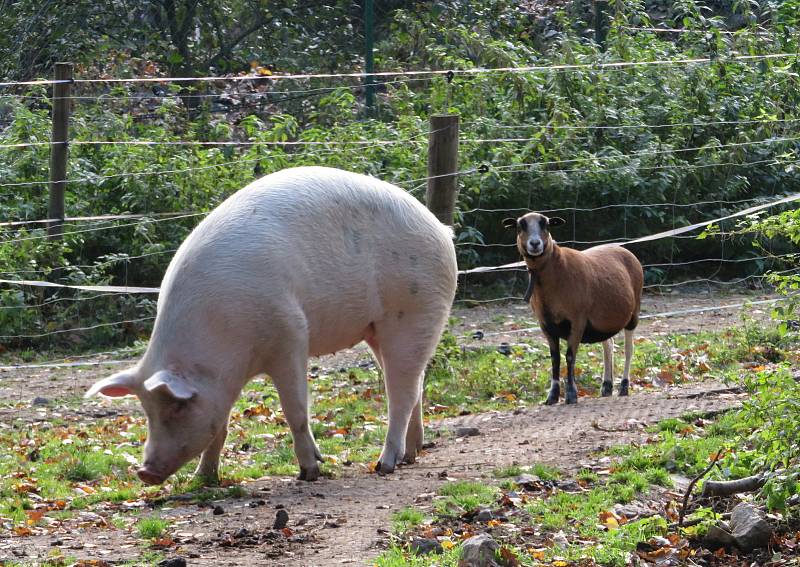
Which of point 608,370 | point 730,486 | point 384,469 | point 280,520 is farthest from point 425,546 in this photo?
point 608,370

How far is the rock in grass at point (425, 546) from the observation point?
4.96 m

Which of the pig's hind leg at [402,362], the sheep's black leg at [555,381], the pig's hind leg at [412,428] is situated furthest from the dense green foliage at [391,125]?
the pig's hind leg at [402,362]

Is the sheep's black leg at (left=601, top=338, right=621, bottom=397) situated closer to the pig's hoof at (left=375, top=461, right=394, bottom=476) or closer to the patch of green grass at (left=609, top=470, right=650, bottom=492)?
the pig's hoof at (left=375, top=461, right=394, bottom=476)

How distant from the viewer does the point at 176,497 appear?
246 inches

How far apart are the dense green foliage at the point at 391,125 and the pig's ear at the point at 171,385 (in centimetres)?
479

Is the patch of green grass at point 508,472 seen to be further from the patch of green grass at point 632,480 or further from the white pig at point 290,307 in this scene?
the white pig at point 290,307

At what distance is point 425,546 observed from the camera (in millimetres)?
4984

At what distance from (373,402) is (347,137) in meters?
4.14

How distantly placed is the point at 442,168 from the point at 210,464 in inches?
135

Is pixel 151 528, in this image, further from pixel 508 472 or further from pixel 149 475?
pixel 508 472

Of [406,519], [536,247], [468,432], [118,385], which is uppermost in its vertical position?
[536,247]

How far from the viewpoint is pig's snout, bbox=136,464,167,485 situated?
19.7 ft

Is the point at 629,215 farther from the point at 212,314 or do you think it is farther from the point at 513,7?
the point at 212,314

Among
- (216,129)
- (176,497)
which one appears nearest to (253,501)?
(176,497)
